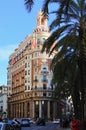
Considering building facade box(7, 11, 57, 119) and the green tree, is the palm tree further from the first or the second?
building facade box(7, 11, 57, 119)

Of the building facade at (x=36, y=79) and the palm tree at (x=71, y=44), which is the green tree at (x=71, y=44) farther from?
the building facade at (x=36, y=79)

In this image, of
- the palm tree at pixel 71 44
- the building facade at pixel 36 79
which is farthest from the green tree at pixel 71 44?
the building facade at pixel 36 79

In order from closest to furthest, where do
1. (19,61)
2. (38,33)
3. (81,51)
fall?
(81,51), (38,33), (19,61)

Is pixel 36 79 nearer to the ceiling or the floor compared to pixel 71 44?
nearer to the ceiling

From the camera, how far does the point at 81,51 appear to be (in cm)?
3372

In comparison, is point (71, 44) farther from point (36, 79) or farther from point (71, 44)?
point (36, 79)

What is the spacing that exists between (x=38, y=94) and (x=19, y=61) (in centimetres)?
2302

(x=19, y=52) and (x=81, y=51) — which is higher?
(x=19, y=52)

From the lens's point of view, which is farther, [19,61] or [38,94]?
[19,61]

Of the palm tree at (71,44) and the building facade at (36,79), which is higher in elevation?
the building facade at (36,79)

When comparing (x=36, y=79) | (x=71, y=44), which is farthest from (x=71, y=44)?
(x=36, y=79)

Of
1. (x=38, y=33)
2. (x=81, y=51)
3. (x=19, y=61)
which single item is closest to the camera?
(x=81, y=51)

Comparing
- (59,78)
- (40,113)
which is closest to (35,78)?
(40,113)

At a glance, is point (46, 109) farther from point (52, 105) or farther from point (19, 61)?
point (19, 61)
